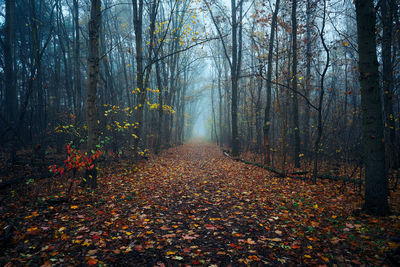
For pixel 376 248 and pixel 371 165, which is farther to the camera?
pixel 371 165

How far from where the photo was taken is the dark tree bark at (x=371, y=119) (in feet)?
13.5

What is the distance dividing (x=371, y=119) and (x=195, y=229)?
176 inches

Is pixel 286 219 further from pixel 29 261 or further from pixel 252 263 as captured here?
pixel 29 261

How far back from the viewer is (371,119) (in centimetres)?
419

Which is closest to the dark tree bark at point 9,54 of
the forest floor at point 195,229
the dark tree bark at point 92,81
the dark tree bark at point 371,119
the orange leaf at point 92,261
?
the dark tree bark at point 92,81

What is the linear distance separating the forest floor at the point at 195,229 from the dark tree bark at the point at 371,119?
0.42 meters

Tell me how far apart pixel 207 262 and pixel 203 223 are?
132 cm

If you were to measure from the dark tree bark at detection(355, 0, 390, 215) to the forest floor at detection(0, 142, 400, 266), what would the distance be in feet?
1.39

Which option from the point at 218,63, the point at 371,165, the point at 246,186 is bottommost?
the point at 246,186

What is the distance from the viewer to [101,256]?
2.92m

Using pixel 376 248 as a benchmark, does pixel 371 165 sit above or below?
above

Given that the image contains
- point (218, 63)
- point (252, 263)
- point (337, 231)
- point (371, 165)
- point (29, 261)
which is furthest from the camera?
point (218, 63)

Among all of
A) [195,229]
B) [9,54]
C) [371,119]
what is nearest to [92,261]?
[195,229]

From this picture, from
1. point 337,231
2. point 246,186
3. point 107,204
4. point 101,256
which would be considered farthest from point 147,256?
point 246,186
